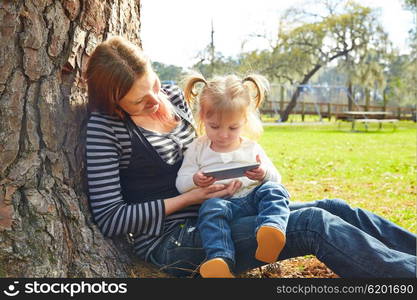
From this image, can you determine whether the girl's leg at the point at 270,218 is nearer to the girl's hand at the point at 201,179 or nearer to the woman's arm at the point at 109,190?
the girl's hand at the point at 201,179

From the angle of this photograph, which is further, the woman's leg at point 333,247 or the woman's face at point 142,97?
the woman's face at point 142,97

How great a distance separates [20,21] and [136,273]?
1.21 m

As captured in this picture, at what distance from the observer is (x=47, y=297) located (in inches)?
80.7

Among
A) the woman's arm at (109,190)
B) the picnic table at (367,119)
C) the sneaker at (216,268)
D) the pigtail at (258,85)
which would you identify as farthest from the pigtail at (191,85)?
the picnic table at (367,119)

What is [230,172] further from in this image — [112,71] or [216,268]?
[112,71]

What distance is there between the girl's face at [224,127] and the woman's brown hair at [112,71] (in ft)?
1.38

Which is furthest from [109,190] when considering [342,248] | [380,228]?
[380,228]

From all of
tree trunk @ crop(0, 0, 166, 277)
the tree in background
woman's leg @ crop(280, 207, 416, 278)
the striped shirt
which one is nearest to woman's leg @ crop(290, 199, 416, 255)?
woman's leg @ crop(280, 207, 416, 278)

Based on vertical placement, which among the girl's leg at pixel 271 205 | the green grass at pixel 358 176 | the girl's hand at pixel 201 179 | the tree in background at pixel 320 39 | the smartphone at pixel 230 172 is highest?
the tree in background at pixel 320 39

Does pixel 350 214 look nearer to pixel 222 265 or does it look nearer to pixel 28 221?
pixel 222 265

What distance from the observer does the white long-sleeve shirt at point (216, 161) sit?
8.07 feet

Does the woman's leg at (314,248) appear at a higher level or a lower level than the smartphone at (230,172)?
lower

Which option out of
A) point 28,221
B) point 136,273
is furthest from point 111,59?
point 136,273

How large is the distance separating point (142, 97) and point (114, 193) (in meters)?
0.45
